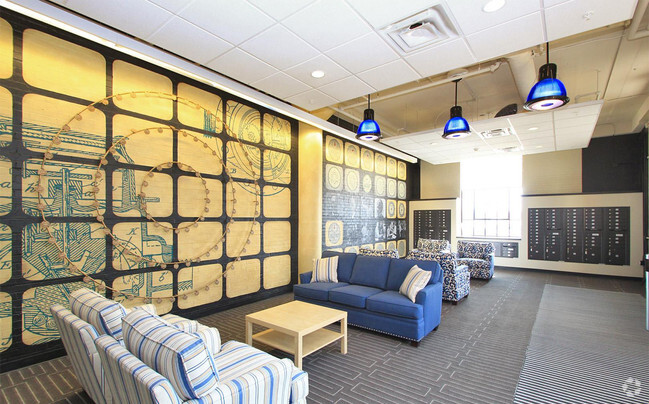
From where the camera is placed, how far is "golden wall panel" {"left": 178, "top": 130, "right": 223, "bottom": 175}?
14.7 feet

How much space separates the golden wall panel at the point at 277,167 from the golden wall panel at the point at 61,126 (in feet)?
8.23

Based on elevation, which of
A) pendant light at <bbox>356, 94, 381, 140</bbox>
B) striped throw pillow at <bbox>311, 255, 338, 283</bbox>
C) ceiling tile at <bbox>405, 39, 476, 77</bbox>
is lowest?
striped throw pillow at <bbox>311, 255, 338, 283</bbox>

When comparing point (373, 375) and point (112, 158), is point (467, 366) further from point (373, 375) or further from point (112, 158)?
point (112, 158)

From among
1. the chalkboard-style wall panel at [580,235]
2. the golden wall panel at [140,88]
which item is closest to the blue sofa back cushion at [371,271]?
the golden wall panel at [140,88]

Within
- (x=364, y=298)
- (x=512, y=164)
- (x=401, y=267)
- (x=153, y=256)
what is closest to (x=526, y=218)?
(x=512, y=164)

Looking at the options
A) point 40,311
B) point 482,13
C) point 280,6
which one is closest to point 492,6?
point 482,13

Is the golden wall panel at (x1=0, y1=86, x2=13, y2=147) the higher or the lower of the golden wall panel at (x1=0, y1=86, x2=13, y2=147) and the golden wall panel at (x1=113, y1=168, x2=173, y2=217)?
the higher

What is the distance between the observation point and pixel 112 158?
3.76m

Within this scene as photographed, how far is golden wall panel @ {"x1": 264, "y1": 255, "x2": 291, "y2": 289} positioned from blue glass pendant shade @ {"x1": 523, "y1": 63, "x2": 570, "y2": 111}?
176 inches

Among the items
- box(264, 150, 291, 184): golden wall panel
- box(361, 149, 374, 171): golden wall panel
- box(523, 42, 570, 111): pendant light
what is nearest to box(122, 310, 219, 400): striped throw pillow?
box(523, 42, 570, 111): pendant light

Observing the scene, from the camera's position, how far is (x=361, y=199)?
8062 mm

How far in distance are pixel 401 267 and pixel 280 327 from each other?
207 centimetres

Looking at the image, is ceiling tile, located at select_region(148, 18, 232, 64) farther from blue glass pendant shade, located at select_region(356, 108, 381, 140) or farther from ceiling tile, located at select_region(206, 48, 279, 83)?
blue glass pendant shade, located at select_region(356, 108, 381, 140)

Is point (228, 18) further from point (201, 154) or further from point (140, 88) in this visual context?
point (201, 154)
